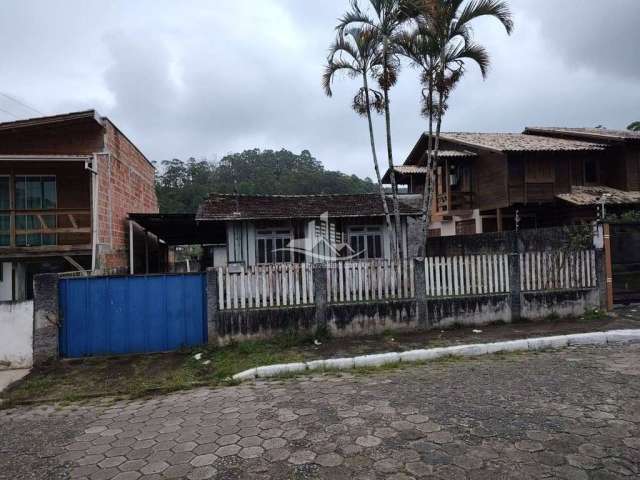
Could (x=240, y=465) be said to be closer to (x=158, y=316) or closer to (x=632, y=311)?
(x=158, y=316)

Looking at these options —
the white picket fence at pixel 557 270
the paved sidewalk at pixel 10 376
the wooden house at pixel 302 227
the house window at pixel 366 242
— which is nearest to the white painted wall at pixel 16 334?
the paved sidewalk at pixel 10 376

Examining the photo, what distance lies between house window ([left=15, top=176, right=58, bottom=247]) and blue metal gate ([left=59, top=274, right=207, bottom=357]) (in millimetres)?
5700

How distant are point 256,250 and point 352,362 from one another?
27.7 ft

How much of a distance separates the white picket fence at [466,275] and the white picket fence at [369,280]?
0.44m

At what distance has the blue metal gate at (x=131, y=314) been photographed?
22.8ft

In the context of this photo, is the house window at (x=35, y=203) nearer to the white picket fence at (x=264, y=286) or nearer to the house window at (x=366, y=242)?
the white picket fence at (x=264, y=286)

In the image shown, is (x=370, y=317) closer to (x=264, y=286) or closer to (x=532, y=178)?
(x=264, y=286)

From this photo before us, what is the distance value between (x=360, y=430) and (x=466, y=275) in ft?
17.1

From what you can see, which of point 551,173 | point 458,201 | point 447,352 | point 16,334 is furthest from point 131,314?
point 551,173

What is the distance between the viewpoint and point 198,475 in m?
3.16

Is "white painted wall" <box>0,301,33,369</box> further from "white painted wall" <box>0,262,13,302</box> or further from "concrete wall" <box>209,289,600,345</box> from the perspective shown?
"white painted wall" <box>0,262,13,302</box>

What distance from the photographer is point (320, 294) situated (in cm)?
762

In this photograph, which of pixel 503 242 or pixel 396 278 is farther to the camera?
pixel 503 242

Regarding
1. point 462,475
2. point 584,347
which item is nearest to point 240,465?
point 462,475
